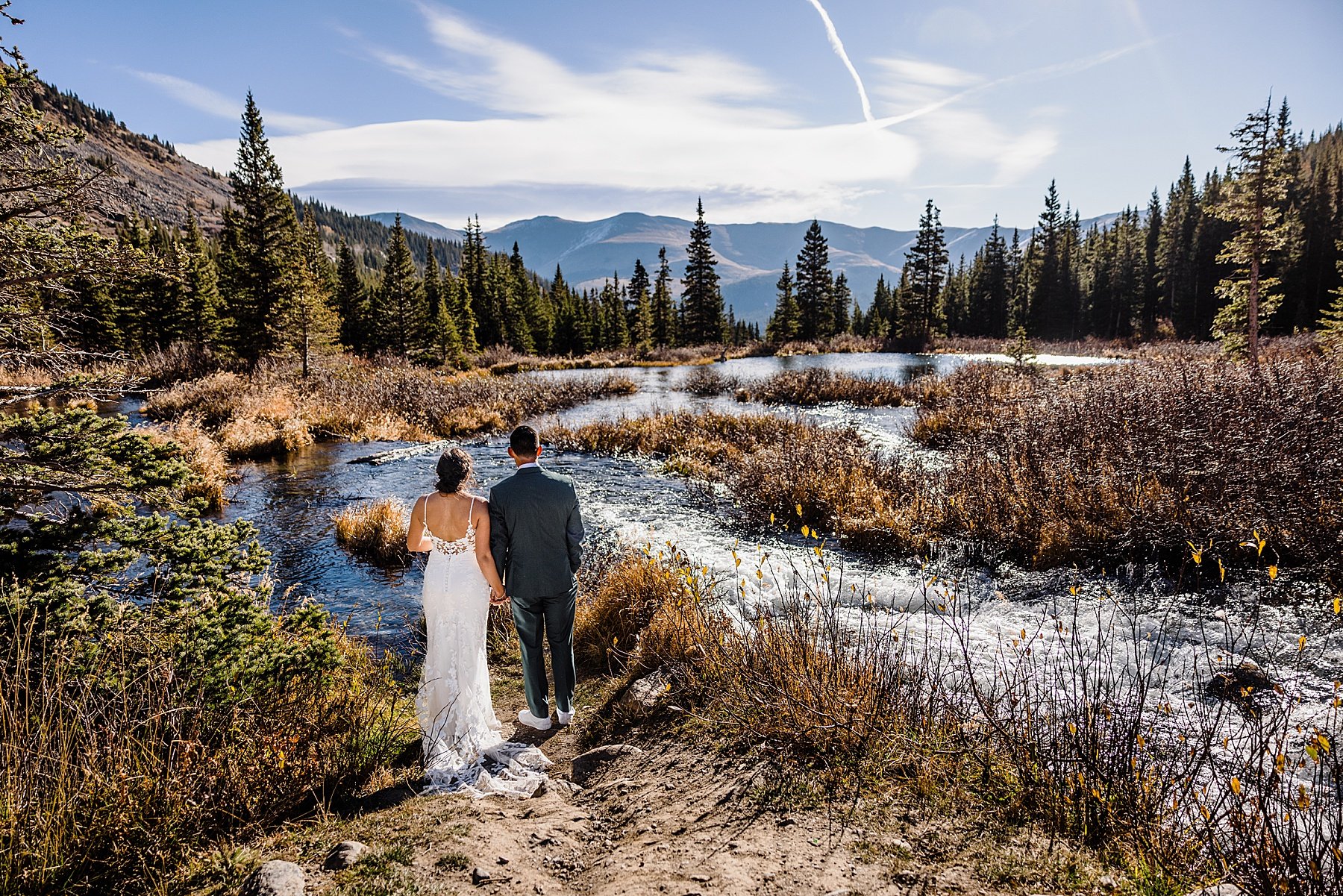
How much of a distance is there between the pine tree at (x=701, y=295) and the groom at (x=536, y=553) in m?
59.5

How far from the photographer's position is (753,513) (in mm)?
12305

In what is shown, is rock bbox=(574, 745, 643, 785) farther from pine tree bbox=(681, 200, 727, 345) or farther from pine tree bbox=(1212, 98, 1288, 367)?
pine tree bbox=(681, 200, 727, 345)

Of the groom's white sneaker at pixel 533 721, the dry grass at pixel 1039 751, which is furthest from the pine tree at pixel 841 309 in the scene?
the groom's white sneaker at pixel 533 721

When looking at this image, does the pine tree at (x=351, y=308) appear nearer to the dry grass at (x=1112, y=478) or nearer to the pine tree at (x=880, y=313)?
the dry grass at (x=1112, y=478)

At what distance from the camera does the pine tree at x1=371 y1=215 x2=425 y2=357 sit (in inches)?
1775

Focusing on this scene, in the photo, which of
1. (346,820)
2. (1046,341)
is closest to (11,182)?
(346,820)

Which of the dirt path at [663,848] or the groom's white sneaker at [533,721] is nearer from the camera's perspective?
the dirt path at [663,848]

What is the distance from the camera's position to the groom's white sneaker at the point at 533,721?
559cm

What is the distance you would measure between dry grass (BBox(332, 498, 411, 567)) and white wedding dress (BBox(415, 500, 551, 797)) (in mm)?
5858

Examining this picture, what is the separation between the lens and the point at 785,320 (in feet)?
204

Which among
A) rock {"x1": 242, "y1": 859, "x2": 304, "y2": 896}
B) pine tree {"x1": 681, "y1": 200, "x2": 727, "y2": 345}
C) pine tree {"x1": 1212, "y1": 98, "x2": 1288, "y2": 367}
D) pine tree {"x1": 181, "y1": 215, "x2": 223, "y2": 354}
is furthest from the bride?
pine tree {"x1": 681, "y1": 200, "x2": 727, "y2": 345}

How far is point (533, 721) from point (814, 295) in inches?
2564

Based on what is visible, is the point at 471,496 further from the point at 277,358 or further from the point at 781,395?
the point at 277,358

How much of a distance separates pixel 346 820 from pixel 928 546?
8.54 m
